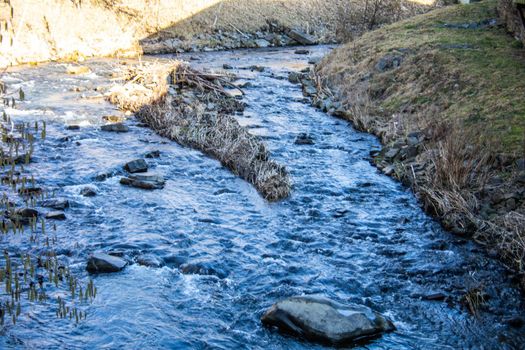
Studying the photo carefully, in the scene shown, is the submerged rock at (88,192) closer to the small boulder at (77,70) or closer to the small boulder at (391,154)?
the small boulder at (391,154)

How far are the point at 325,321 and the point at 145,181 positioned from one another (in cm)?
533

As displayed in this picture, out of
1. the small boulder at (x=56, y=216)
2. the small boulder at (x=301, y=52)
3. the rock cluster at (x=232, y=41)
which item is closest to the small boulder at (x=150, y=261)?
the small boulder at (x=56, y=216)

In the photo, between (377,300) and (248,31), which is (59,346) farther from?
(248,31)

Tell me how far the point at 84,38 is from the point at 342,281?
19428 mm

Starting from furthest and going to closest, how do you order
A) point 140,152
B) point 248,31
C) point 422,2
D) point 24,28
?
point 422,2 → point 248,31 → point 24,28 → point 140,152

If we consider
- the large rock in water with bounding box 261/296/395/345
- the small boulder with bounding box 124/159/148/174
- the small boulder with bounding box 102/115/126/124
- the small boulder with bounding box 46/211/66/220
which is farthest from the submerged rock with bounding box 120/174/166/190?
the large rock in water with bounding box 261/296/395/345

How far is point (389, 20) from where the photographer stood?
31438 millimetres

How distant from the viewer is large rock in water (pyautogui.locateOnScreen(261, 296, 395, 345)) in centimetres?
610

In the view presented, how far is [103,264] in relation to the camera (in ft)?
23.9

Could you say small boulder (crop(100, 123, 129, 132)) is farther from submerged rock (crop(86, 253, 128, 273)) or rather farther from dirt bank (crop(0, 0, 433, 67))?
submerged rock (crop(86, 253, 128, 273))

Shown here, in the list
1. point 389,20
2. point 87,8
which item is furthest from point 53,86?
point 389,20

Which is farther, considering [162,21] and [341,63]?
[162,21]

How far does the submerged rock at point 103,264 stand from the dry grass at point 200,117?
11.2ft

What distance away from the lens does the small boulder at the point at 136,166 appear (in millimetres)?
11133
